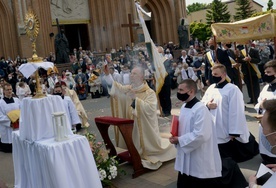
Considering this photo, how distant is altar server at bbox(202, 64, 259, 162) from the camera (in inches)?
247

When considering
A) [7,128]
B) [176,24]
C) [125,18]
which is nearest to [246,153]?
[7,128]

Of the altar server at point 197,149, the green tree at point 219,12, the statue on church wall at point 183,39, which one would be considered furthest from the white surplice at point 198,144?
the green tree at point 219,12

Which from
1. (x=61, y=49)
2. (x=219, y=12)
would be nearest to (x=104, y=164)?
(x=61, y=49)

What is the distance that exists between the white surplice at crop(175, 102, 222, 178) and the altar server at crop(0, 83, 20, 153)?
17.9 ft

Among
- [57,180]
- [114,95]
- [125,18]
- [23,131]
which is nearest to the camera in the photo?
[57,180]

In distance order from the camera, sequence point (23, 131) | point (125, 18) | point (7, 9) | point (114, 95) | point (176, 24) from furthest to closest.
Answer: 1. point (176, 24)
2. point (125, 18)
3. point (7, 9)
4. point (114, 95)
5. point (23, 131)

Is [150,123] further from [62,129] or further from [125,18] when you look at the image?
[125,18]

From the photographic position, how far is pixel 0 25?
86.1ft

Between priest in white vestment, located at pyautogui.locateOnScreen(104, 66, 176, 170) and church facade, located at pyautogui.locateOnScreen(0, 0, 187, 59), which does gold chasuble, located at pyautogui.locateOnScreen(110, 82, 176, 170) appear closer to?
priest in white vestment, located at pyautogui.locateOnScreen(104, 66, 176, 170)

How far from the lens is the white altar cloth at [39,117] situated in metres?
4.96

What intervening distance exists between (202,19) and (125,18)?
54.4 metres

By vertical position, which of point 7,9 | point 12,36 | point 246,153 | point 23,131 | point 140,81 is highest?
point 7,9

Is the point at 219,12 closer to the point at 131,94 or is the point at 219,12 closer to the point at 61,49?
the point at 61,49

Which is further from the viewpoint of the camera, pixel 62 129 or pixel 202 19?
pixel 202 19
